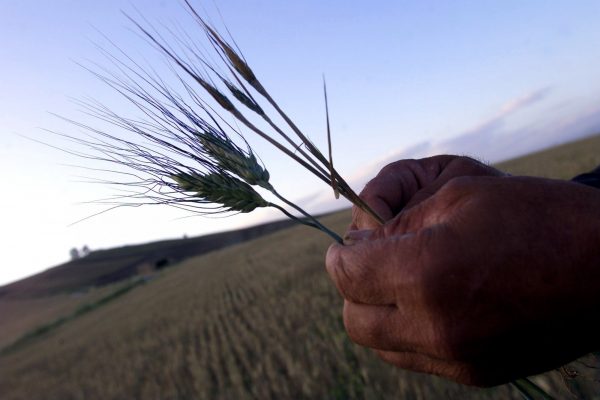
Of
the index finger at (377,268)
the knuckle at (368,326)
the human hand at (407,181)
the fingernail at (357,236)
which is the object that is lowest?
the knuckle at (368,326)

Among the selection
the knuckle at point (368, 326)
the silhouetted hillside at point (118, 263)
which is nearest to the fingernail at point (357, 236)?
the knuckle at point (368, 326)

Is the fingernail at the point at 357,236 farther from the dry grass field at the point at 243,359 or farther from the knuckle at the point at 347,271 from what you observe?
the dry grass field at the point at 243,359

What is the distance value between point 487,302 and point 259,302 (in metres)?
8.14

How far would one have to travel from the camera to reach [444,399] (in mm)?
3170

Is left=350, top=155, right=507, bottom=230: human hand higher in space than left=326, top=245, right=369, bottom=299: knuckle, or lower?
higher

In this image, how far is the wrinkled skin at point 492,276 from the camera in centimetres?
80

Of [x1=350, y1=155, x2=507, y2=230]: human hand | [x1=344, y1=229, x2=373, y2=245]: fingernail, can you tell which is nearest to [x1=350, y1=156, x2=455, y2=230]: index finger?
[x1=350, y1=155, x2=507, y2=230]: human hand

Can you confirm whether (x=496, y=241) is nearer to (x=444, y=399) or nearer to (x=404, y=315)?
(x=404, y=315)

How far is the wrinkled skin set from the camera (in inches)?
31.5

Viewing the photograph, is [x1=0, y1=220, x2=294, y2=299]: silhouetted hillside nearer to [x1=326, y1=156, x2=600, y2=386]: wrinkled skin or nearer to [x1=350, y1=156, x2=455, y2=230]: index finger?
[x1=350, y1=156, x2=455, y2=230]: index finger

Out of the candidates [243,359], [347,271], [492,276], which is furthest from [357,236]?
[243,359]

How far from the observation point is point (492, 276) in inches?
32.2

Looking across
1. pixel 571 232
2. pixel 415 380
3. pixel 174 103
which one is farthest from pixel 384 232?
pixel 415 380

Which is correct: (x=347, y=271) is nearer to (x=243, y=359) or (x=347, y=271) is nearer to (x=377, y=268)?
(x=377, y=268)
